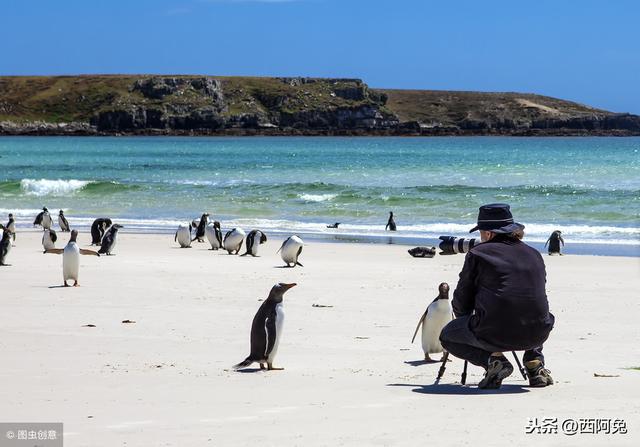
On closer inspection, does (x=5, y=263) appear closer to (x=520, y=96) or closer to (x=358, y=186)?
(x=358, y=186)

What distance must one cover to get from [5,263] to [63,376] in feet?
30.8

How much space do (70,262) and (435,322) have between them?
6.11 meters

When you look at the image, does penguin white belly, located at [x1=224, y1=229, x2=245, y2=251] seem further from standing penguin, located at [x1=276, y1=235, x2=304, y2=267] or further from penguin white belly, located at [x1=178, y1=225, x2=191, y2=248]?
standing penguin, located at [x1=276, y1=235, x2=304, y2=267]

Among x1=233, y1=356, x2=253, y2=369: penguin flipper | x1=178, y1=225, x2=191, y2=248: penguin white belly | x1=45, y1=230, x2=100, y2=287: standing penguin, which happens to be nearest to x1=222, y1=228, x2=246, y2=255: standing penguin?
x1=178, y1=225, x2=191, y2=248: penguin white belly

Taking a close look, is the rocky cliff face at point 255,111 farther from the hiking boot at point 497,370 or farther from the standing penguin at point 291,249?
the hiking boot at point 497,370

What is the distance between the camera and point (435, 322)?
8320mm

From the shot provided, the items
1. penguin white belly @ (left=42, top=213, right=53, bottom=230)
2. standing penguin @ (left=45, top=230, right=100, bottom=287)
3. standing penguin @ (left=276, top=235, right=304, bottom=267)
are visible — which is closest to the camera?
standing penguin @ (left=45, top=230, right=100, bottom=287)

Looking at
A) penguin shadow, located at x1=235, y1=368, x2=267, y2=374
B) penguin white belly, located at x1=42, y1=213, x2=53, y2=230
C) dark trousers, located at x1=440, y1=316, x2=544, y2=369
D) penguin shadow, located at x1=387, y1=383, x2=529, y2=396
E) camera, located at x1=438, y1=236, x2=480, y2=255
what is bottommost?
penguin white belly, located at x1=42, y1=213, x2=53, y2=230

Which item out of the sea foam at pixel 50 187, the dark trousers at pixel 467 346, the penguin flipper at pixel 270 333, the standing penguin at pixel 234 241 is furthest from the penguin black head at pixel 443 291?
the sea foam at pixel 50 187

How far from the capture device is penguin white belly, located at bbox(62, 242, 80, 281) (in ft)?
43.0

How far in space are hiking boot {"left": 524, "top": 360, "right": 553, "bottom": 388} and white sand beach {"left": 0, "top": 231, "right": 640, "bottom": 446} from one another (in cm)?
10

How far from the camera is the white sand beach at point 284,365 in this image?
561cm

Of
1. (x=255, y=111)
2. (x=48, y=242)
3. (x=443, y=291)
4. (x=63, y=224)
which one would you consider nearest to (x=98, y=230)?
(x=48, y=242)

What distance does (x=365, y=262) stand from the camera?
17.5 m
